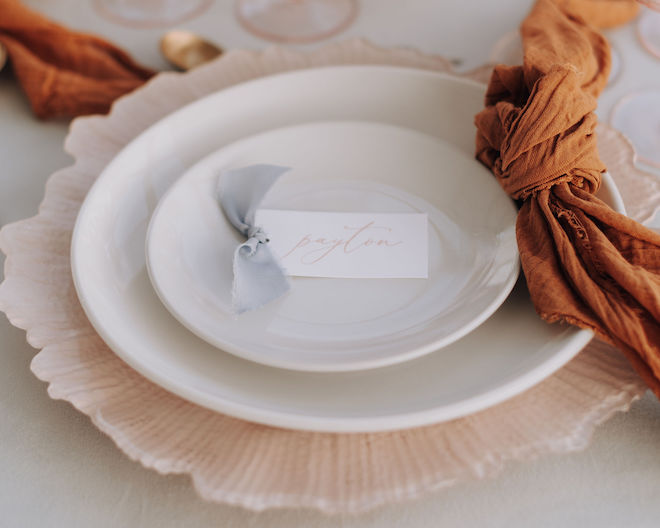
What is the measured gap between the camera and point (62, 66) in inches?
32.0

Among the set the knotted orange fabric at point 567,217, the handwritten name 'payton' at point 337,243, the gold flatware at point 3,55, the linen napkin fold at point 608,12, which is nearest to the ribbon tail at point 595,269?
the knotted orange fabric at point 567,217

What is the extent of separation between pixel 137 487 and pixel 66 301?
0.16 m

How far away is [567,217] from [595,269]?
0.16 ft

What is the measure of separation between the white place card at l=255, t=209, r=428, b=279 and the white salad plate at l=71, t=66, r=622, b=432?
92mm

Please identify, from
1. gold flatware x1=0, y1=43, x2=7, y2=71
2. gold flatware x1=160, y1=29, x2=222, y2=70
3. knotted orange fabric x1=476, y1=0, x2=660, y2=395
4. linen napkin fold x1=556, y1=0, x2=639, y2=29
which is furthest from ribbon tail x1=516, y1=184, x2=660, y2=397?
gold flatware x1=0, y1=43, x2=7, y2=71

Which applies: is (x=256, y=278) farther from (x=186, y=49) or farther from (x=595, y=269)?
(x=186, y=49)

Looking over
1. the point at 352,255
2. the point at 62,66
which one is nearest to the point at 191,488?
the point at 352,255

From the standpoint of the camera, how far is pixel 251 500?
404mm

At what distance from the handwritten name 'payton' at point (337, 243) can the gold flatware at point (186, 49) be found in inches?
15.4

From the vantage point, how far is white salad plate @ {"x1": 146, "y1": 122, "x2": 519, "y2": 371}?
0.48 metres

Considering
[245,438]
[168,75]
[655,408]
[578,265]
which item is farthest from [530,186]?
[168,75]

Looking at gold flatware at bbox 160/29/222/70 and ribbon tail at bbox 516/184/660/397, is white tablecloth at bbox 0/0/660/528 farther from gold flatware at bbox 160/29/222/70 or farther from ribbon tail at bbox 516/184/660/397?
gold flatware at bbox 160/29/222/70

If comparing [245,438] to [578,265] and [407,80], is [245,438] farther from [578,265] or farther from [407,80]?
[407,80]

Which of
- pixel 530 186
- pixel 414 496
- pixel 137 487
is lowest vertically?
pixel 137 487
